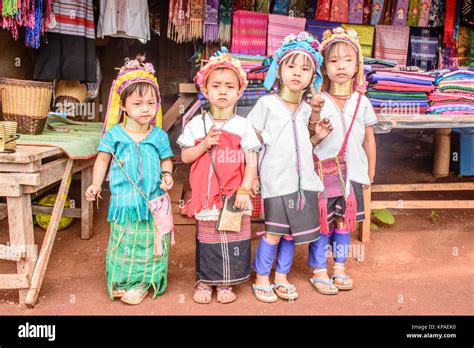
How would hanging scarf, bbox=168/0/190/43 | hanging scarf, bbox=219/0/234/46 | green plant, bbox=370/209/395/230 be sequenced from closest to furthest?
1. green plant, bbox=370/209/395/230
2. hanging scarf, bbox=168/0/190/43
3. hanging scarf, bbox=219/0/234/46

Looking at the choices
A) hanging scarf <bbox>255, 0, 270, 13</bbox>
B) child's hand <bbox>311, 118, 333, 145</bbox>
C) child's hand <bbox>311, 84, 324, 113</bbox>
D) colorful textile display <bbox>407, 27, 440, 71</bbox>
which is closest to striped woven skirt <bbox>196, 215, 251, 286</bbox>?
child's hand <bbox>311, 118, 333, 145</bbox>

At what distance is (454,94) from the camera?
4898 millimetres

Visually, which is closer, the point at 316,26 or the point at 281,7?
the point at 281,7

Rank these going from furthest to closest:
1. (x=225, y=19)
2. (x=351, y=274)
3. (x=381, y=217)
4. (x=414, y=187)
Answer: (x=225, y=19) → (x=381, y=217) → (x=414, y=187) → (x=351, y=274)

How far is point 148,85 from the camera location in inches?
135

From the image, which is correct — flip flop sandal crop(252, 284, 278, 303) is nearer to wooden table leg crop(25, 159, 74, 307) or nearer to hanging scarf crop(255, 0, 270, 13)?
wooden table leg crop(25, 159, 74, 307)

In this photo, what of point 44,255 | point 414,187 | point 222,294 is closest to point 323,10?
point 414,187

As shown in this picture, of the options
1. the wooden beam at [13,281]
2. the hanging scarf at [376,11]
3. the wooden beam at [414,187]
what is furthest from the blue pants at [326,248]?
the hanging scarf at [376,11]

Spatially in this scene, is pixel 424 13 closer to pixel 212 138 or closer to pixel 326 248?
pixel 326 248

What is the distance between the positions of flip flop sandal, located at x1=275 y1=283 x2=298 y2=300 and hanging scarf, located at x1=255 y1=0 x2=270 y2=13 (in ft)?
12.0

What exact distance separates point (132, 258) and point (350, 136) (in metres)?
1.73

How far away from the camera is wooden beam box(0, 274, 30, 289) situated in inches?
133

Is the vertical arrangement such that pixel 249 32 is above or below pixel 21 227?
above

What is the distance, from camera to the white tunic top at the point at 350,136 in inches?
143
